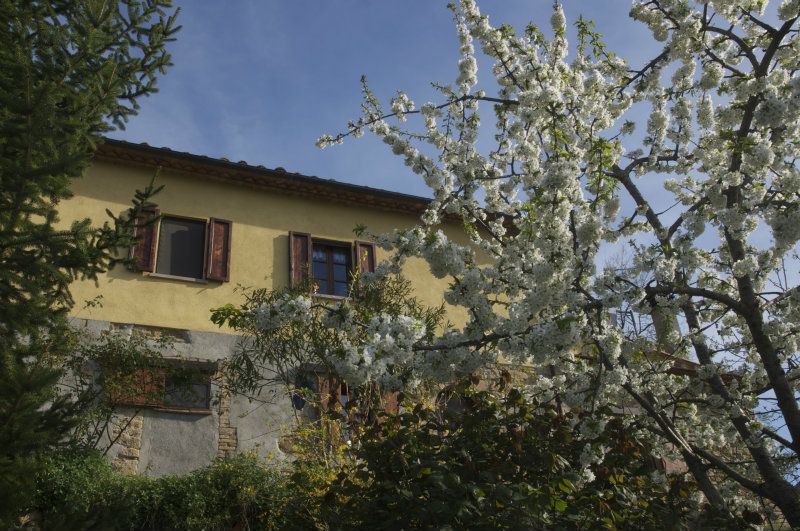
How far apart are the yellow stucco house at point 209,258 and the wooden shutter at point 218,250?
0.06 feet

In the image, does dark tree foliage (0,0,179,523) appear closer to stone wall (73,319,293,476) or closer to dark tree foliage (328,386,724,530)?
dark tree foliage (328,386,724,530)

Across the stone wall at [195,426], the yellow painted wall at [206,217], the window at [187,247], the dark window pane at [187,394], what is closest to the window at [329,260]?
the yellow painted wall at [206,217]

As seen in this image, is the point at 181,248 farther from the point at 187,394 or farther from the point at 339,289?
the point at 339,289

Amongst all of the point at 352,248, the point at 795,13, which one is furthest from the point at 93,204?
the point at 795,13

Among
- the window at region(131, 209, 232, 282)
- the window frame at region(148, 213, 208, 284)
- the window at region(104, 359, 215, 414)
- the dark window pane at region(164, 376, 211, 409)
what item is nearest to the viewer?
the window at region(104, 359, 215, 414)

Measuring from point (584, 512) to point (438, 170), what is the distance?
3.38 metres

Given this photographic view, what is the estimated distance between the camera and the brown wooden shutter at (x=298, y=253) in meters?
11.6

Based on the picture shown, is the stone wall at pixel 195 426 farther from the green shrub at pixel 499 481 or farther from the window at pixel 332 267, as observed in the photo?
the green shrub at pixel 499 481

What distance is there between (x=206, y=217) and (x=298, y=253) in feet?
5.67

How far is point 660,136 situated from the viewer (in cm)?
736

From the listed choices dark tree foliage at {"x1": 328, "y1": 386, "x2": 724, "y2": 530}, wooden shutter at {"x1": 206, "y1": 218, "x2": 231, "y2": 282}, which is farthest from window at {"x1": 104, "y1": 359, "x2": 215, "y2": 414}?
dark tree foliage at {"x1": 328, "y1": 386, "x2": 724, "y2": 530}

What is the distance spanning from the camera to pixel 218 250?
11250 millimetres

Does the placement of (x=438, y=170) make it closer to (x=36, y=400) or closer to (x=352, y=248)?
(x=36, y=400)

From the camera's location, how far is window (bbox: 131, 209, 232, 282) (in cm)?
1089
